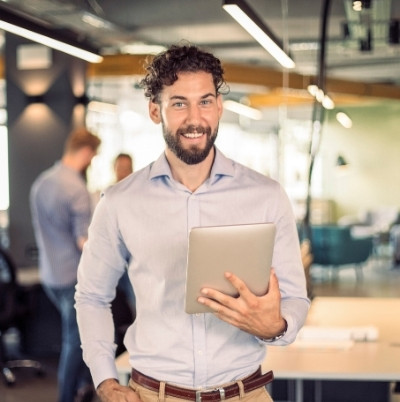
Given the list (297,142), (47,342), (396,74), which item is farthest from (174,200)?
(297,142)

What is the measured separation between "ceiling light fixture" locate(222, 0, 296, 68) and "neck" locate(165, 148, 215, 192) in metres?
1.76

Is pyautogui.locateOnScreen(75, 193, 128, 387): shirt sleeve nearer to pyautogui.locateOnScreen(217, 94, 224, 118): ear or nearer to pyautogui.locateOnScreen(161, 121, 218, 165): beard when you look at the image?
pyautogui.locateOnScreen(161, 121, 218, 165): beard

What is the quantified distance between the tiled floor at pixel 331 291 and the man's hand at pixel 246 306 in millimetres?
2045

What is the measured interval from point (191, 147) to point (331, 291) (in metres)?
10.0

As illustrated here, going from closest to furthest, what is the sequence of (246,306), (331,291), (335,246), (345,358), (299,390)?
(246,306), (345,358), (299,390), (331,291), (335,246)

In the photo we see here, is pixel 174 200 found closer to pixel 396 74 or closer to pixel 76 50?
pixel 76 50

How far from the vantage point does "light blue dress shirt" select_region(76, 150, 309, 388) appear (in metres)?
2.19

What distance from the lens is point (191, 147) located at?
7.04 feet

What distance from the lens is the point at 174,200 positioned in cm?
228

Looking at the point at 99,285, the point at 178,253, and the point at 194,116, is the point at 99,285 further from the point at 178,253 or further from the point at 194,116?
the point at 194,116

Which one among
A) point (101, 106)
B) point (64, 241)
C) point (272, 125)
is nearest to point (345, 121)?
point (272, 125)

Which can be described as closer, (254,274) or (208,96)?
(254,274)

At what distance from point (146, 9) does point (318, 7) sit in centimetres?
244

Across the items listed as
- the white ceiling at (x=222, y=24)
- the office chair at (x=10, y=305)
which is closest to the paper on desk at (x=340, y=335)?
the office chair at (x=10, y=305)
